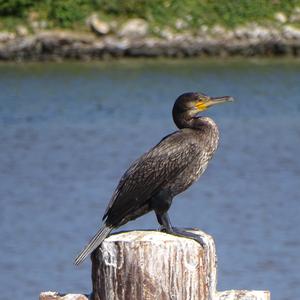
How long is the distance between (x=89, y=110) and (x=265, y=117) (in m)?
3.56

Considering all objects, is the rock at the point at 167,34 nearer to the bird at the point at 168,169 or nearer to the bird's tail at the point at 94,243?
the bird at the point at 168,169

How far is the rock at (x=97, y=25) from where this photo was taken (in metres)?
34.9

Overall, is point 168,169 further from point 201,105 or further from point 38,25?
point 38,25

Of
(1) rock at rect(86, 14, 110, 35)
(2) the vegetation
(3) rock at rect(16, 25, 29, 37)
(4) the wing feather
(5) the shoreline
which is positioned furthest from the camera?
(2) the vegetation

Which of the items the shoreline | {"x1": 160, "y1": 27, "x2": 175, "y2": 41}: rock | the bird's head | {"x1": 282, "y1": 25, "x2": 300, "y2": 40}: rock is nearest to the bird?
the bird's head

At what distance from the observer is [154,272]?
405 centimetres

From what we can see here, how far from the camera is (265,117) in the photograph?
22.9m

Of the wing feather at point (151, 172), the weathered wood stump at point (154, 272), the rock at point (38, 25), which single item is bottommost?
the weathered wood stump at point (154, 272)

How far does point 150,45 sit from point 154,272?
3064 centimetres

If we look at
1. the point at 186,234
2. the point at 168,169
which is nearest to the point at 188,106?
the point at 168,169

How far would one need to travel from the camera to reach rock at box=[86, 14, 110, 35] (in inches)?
1374

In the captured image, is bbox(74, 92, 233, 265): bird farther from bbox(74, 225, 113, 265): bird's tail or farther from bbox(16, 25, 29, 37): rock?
bbox(16, 25, 29, 37): rock

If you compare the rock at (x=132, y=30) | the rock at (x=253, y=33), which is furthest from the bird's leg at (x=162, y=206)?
the rock at (x=253, y=33)

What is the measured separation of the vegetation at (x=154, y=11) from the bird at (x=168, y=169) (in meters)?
29.8
